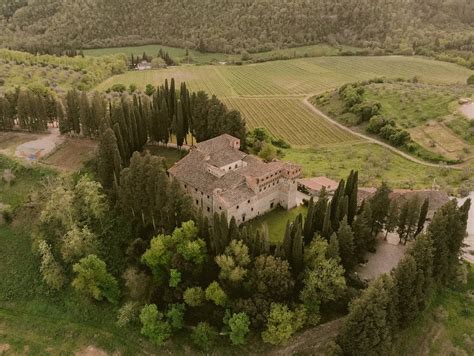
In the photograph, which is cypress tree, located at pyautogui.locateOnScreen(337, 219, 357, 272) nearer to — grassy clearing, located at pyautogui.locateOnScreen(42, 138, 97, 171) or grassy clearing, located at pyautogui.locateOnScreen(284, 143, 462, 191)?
grassy clearing, located at pyautogui.locateOnScreen(284, 143, 462, 191)

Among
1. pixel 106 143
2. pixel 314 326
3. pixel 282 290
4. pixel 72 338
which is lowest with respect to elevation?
pixel 72 338

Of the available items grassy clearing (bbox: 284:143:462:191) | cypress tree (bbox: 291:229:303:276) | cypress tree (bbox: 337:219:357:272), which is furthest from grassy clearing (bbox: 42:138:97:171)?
cypress tree (bbox: 337:219:357:272)

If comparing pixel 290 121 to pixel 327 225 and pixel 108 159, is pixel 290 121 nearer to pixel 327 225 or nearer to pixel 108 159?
pixel 108 159

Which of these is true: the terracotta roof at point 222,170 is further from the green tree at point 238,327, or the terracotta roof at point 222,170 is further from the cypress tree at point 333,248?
the green tree at point 238,327

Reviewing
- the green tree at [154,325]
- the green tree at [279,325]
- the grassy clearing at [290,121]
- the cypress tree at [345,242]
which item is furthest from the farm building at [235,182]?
the grassy clearing at [290,121]

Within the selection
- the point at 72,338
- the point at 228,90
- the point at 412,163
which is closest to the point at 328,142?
the point at 412,163

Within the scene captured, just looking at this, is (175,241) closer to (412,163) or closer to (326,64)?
(412,163)
